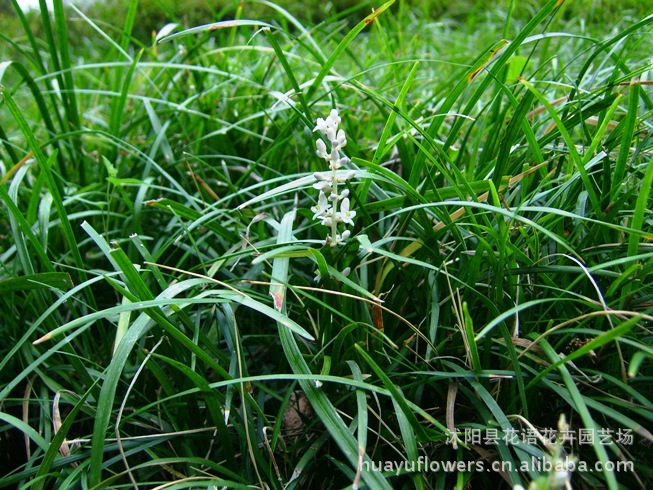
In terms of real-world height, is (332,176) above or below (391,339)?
above

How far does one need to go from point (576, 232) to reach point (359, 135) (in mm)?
1179

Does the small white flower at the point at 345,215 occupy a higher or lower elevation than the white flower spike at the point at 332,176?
lower

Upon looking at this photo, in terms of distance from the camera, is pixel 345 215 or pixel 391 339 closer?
pixel 345 215

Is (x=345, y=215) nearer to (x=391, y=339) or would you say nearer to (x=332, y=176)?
(x=332, y=176)

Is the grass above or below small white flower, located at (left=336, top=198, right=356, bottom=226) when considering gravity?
below

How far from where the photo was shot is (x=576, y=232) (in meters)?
1.39

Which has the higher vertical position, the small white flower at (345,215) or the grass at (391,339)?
the small white flower at (345,215)

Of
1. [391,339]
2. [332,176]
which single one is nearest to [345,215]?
[332,176]

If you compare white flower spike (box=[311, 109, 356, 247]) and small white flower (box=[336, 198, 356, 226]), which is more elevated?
white flower spike (box=[311, 109, 356, 247])

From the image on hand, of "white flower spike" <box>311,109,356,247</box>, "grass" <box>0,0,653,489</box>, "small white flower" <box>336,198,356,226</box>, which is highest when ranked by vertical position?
"white flower spike" <box>311,109,356,247</box>

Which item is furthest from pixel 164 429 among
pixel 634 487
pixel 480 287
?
pixel 634 487

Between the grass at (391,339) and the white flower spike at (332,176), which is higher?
the white flower spike at (332,176)

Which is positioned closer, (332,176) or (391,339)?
(332,176)

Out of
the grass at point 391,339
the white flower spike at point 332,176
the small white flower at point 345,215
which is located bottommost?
the grass at point 391,339
